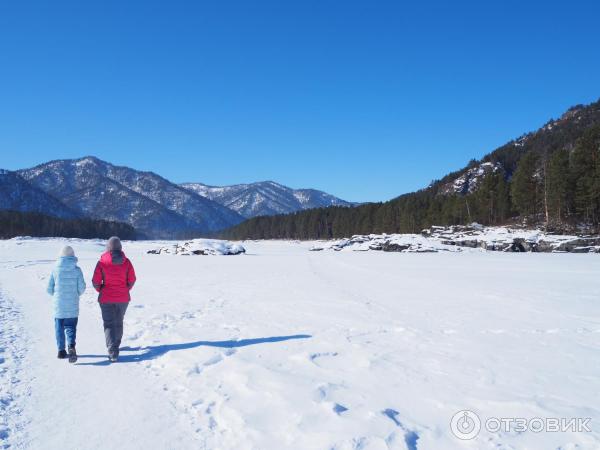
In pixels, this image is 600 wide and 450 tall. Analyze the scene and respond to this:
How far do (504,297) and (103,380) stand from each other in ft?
36.9

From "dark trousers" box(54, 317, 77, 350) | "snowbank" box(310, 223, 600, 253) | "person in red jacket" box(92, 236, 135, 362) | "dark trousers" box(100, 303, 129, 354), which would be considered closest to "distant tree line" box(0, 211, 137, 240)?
"snowbank" box(310, 223, 600, 253)

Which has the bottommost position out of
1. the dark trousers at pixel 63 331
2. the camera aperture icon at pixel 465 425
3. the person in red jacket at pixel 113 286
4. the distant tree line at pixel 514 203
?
the camera aperture icon at pixel 465 425

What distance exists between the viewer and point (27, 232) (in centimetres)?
11606

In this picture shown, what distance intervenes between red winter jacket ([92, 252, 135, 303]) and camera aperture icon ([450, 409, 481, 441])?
5610mm

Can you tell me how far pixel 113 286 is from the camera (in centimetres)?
688

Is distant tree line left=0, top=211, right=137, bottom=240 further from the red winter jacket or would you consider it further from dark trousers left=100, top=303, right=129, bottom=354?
dark trousers left=100, top=303, right=129, bottom=354

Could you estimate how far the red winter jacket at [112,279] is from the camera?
22.3 feet

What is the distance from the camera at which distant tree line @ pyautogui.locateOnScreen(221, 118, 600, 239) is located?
50.5 m

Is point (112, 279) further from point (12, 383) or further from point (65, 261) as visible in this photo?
point (12, 383)

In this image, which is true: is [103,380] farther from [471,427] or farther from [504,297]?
[504,297]

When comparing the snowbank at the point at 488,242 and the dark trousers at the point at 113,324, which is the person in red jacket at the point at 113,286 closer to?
the dark trousers at the point at 113,324

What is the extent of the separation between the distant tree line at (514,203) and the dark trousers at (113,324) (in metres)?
52.5

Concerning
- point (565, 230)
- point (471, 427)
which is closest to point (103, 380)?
point (471, 427)

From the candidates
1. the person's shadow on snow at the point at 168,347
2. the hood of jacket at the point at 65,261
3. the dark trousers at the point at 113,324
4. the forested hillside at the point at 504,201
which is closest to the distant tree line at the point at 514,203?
the forested hillside at the point at 504,201
